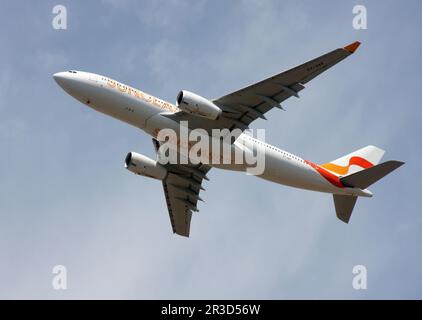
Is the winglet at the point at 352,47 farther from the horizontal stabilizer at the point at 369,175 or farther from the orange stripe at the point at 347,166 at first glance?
the orange stripe at the point at 347,166

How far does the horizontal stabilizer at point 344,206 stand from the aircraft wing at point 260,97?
10219 millimetres

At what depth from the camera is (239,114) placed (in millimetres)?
48156

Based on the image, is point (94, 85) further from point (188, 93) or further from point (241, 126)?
point (241, 126)

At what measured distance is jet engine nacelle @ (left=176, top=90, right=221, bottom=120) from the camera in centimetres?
4544

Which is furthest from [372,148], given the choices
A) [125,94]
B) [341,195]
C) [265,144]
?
[125,94]

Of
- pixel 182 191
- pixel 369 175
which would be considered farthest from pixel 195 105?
pixel 369 175

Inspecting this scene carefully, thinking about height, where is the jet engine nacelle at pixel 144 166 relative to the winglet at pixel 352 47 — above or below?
below

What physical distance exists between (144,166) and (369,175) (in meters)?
16.4

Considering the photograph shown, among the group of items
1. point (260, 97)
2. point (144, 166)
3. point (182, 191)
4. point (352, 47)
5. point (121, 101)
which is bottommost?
point (182, 191)

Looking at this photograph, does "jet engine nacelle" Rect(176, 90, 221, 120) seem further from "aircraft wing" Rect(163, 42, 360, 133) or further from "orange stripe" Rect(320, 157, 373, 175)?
"orange stripe" Rect(320, 157, 373, 175)

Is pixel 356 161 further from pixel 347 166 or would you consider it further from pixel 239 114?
pixel 239 114

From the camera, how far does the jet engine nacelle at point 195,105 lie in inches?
1789

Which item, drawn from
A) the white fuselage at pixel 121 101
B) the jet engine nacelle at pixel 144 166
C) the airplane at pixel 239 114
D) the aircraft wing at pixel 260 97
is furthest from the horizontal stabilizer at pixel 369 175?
the jet engine nacelle at pixel 144 166

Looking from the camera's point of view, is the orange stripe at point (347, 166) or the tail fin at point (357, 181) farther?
the orange stripe at point (347, 166)
